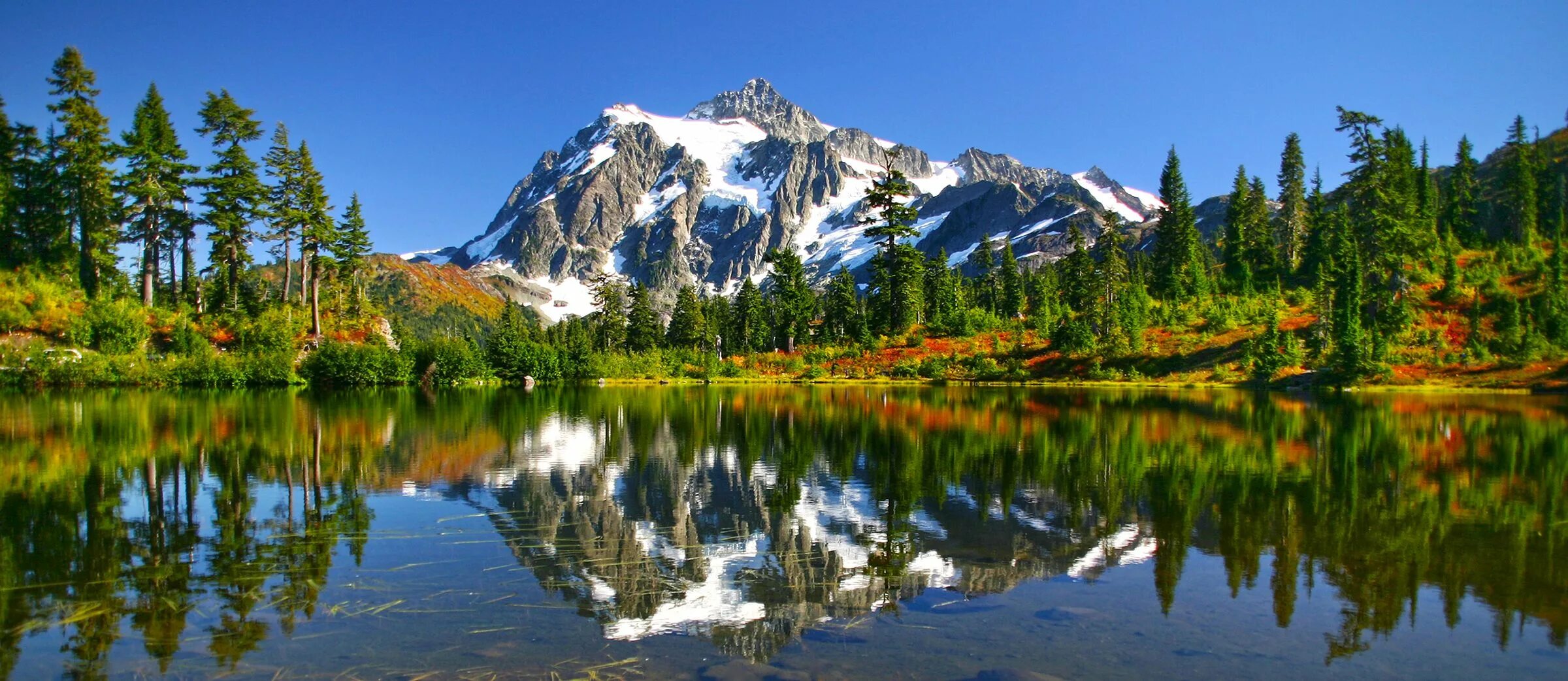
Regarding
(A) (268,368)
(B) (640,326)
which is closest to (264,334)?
(A) (268,368)

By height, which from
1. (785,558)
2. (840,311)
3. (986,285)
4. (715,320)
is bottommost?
(785,558)

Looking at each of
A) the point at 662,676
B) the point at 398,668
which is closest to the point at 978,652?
the point at 662,676

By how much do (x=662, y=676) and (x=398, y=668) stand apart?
242 cm

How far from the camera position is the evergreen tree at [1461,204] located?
73.1 meters

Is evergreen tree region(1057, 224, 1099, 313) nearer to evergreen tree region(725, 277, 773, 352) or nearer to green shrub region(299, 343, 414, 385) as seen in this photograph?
evergreen tree region(725, 277, 773, 352)

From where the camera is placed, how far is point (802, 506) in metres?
15.0

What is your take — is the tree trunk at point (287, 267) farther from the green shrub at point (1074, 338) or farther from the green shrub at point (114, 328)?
the green shrub at point (1074, 338)

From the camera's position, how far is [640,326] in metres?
103

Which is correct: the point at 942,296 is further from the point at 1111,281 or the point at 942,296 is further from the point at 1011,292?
the point at 1111,281

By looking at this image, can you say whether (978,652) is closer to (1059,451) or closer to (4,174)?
(1059,451)

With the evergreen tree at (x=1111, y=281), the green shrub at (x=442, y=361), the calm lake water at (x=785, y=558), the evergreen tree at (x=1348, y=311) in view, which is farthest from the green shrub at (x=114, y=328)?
the evergreen tree at (x=1348, y=311)

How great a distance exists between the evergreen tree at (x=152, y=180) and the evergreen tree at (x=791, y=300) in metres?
51.8

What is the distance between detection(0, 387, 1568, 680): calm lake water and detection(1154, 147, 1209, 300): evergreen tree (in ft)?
183

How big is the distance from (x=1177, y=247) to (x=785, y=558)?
82677mm
